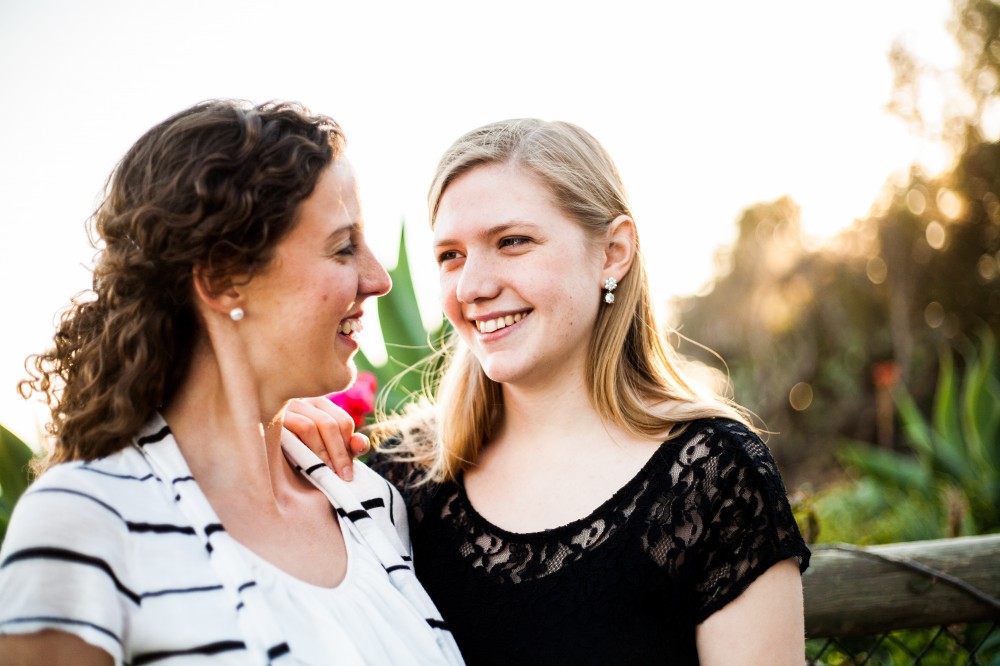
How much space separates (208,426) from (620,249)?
1382mm

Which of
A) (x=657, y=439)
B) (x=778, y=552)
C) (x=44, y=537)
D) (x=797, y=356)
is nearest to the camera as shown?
(x=44, y=537)

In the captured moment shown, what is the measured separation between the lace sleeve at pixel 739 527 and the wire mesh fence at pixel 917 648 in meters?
0.80

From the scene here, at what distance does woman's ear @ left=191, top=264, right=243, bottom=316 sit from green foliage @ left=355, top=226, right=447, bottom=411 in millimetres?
1912

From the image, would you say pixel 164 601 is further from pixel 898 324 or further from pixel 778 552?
pixel 898 324

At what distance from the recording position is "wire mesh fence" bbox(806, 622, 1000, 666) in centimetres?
271

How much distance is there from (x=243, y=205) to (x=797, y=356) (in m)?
14.2

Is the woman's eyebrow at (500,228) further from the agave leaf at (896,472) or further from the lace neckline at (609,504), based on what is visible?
the agave leaf at (896,472)

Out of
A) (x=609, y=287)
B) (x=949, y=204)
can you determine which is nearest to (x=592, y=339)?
(x=609, y=287)

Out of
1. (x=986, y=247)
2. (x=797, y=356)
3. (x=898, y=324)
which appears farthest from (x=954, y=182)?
(x=797, y=356)

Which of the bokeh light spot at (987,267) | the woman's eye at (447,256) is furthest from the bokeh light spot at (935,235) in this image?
the woman's eye at (447,256)

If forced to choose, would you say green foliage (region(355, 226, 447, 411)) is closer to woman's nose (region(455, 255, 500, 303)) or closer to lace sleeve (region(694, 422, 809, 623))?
woman's nose (region(455, 255, 500, 303))

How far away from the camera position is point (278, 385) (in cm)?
192

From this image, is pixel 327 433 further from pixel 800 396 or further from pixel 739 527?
pixel 800 396

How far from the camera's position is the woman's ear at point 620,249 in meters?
2.55
